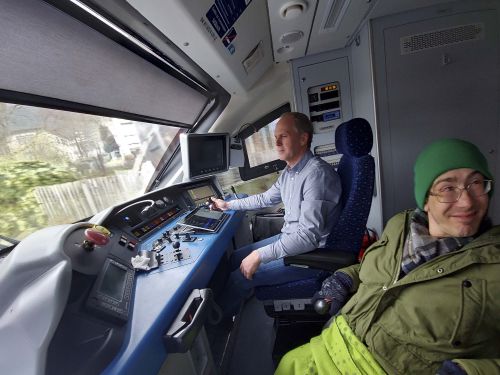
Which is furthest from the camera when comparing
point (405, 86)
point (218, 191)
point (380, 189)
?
point (218, 191)

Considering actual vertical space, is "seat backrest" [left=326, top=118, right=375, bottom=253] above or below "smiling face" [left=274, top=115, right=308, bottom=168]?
below

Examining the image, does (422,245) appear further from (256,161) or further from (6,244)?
(256,161)

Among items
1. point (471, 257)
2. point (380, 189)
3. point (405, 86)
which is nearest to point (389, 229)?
point (471, 257)

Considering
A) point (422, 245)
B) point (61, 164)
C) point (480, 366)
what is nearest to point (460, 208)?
point (422, 245)

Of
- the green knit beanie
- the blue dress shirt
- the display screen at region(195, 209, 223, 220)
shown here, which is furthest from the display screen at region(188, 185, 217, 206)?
the green knit beanie

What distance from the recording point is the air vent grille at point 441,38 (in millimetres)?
→ 1705

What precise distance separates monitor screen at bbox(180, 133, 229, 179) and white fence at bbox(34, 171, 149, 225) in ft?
1.64

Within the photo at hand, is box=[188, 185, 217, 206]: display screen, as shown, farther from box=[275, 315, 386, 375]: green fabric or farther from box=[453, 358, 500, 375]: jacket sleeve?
box=[453, 358, 500, 375]: jacket sleeve

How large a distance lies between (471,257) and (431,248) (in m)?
0.12

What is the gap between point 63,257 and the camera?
2.15ft

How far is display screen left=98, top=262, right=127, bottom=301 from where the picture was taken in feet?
2.53

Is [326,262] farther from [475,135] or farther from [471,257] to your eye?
[475,135]

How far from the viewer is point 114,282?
2.77ft

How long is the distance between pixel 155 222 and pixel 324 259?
1.11m
